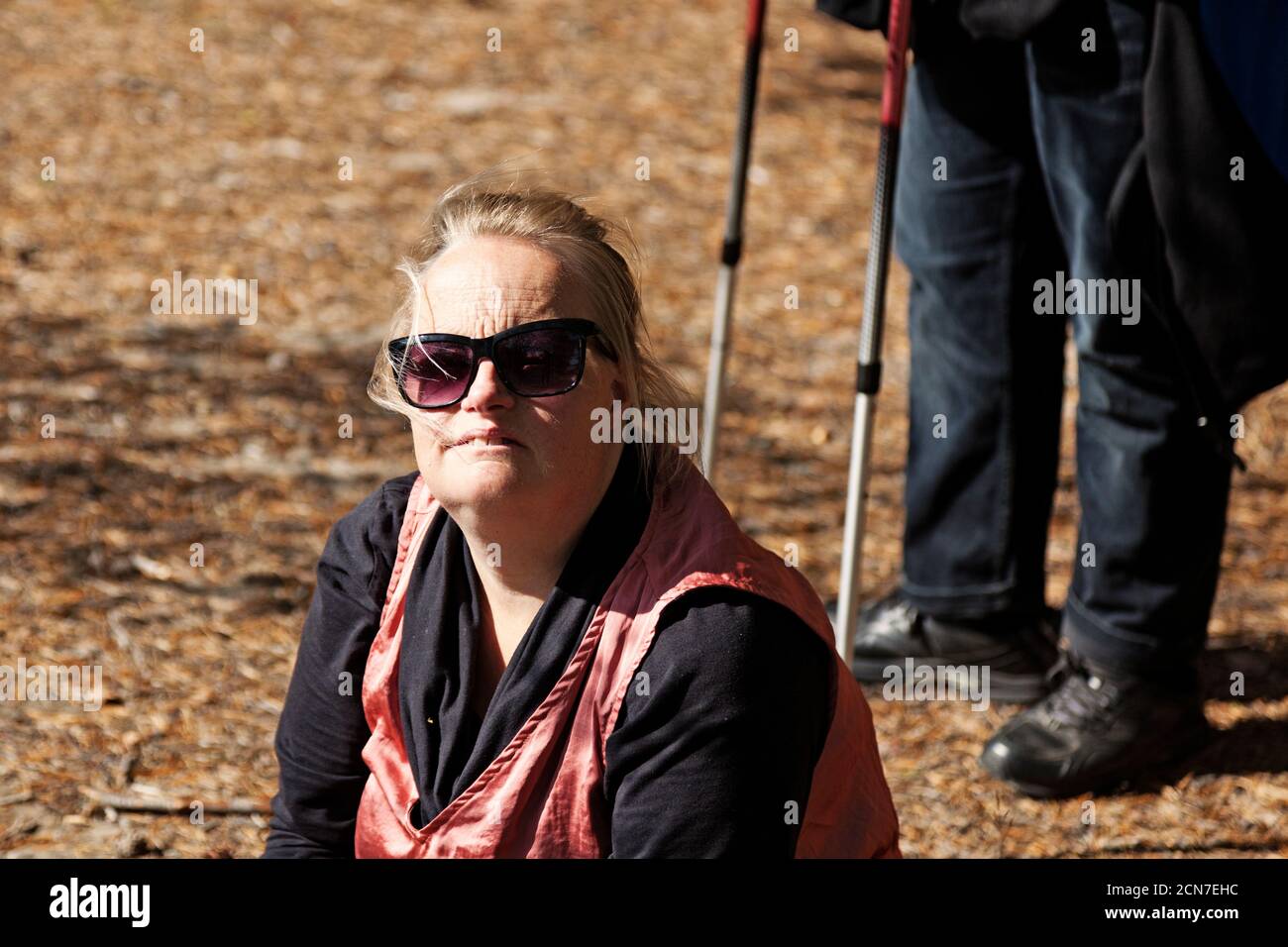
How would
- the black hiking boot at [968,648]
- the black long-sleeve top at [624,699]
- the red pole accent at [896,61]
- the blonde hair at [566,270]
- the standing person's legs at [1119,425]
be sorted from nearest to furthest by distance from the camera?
1. the black long-sleeve top at [624,699]
2. the blonde hair at [566,270]
3. the red pole accent at [896,61]
4. the standing person's legs at [1119,425]
5. the black hiking boot at [968,648]

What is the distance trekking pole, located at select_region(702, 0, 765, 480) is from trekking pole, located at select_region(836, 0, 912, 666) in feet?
1.59

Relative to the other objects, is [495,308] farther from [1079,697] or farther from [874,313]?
[1079,697]

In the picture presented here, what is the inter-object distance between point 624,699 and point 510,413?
0.39m

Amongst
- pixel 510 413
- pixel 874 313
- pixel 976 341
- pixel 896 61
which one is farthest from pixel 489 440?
pixel 976 341

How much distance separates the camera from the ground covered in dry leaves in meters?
3.46

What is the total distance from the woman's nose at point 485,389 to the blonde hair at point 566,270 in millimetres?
74

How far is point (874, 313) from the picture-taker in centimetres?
303

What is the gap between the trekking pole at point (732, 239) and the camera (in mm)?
3512

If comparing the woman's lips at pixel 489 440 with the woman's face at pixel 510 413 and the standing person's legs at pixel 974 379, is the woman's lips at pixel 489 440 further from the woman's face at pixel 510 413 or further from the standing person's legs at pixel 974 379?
the standing person's legs at pixel 974 379

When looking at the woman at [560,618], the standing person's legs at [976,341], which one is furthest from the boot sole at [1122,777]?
the woman at [560,618]

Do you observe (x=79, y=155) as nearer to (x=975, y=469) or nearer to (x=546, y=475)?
(x=975, y=469)

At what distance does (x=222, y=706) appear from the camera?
3660 millimetres
